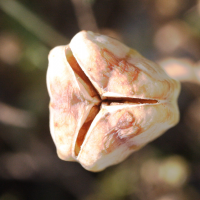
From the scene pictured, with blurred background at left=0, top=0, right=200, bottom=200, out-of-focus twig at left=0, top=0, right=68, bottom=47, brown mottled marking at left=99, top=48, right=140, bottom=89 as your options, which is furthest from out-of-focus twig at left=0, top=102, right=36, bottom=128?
brown mottled marking at left=99, top=48, right=140, bottom=89

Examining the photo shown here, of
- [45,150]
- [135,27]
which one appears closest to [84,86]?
[135,27]

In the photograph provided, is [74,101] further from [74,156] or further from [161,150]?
[161,150]

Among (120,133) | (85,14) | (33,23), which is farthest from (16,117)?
(120,133)

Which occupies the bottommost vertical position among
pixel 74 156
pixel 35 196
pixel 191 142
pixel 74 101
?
pixel 35 196

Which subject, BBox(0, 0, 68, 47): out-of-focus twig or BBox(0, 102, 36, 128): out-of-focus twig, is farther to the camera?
BBox(0, 102, 36, 128): out-of-focus twig

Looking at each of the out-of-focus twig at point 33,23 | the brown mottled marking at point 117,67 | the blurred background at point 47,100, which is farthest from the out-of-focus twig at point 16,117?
the brown mottled marking at point 117,67

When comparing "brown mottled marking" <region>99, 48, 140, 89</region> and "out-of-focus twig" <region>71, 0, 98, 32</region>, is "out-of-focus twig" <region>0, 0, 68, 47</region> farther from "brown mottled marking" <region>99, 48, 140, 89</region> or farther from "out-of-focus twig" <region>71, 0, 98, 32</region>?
"brown mottled marking" <region>99, 48, 140, 89</region>

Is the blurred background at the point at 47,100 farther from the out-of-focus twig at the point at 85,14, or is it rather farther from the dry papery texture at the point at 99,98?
the dry papery texture at the point at 99,98
